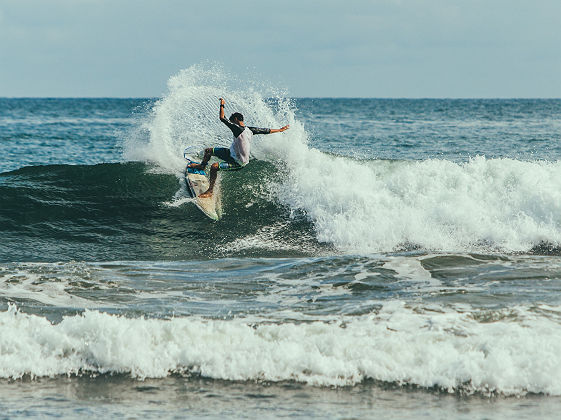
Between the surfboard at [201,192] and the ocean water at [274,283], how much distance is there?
0.20m

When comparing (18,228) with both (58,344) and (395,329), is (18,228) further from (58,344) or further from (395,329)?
(395,329)

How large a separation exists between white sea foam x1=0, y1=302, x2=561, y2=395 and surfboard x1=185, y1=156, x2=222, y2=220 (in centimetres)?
647

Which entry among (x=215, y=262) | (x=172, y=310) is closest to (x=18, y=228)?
(x=215, y=262)

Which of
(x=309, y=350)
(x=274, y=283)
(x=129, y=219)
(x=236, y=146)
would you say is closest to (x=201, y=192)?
(x=129, y=219)

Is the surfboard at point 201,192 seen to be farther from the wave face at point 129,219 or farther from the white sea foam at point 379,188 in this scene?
the white sea foam at point 379,188

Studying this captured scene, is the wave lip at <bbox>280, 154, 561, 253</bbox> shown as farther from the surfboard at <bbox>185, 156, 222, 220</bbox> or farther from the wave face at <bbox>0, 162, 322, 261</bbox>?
the surfboard at <bbox>185, 156, 222, 220</bbox>

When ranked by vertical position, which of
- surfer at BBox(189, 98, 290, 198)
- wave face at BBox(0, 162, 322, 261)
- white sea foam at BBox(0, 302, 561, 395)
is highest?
surfer at BBox(189, 98, 290, 198)

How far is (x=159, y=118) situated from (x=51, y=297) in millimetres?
9105

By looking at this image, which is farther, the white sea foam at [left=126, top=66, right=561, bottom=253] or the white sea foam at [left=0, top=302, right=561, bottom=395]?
the white sea foam at [left=126, top=66, right=561, bottom=253]

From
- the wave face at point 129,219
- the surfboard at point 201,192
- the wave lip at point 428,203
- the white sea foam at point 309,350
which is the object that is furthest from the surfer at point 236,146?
the white sea foam at point 309,350

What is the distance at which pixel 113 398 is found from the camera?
6109 mm

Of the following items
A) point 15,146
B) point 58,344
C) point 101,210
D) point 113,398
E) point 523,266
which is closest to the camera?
point 113,398

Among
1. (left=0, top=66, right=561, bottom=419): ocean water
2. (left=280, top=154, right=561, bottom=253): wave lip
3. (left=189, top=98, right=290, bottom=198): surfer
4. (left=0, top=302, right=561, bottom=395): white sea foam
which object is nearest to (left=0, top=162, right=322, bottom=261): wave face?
(left=0, top=66, right=561, bottom=419): ocean water

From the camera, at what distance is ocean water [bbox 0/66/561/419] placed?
6230 mm
